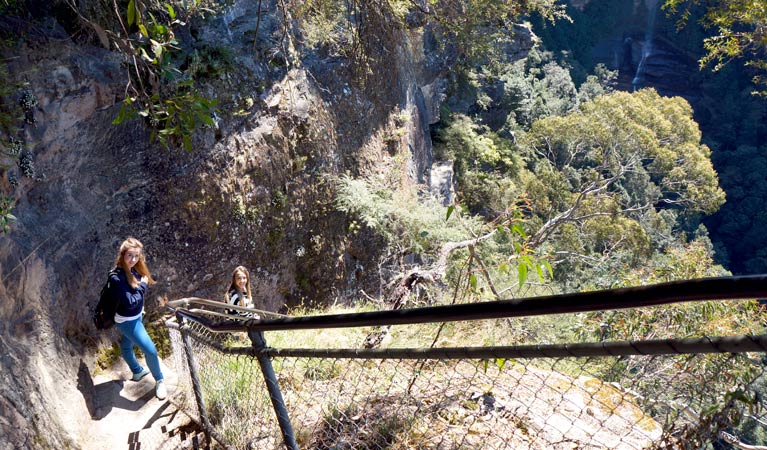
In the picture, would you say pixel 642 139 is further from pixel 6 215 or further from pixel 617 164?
pixel 6 215

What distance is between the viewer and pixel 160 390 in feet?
16.1

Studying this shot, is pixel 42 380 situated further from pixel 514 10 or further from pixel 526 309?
pixel 514 10

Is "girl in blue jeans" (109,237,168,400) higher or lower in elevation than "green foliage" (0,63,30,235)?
lower

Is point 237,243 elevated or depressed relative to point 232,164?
depressed

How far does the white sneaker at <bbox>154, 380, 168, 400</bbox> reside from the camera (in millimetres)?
4871

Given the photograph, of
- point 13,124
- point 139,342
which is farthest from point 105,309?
point 13,124

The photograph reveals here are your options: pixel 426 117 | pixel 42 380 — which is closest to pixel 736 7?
pixel 42 380

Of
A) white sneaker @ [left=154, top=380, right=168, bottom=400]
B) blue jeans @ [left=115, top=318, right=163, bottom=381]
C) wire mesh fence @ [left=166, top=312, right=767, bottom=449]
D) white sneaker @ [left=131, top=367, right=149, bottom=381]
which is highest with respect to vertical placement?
wire mesh fence @ [left=166, top=312, right=767, bottom=449]

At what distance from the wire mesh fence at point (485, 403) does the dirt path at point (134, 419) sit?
8.4 inches

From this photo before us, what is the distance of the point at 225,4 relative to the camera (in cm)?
845

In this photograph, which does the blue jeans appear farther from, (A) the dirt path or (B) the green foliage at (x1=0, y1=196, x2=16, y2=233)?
(B) the green foliage at (x1=0, y1=196, x2=16, y2=233)

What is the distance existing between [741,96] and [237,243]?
3886 centimetres

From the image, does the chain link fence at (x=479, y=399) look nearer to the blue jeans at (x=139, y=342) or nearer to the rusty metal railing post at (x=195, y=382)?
the rusty metal railing post at (x=195, y=382)

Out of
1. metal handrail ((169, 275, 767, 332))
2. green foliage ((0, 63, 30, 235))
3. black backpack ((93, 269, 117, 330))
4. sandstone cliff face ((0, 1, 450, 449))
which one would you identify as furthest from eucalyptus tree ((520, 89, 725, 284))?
metal handrail ((169, 275, 767, 332))
